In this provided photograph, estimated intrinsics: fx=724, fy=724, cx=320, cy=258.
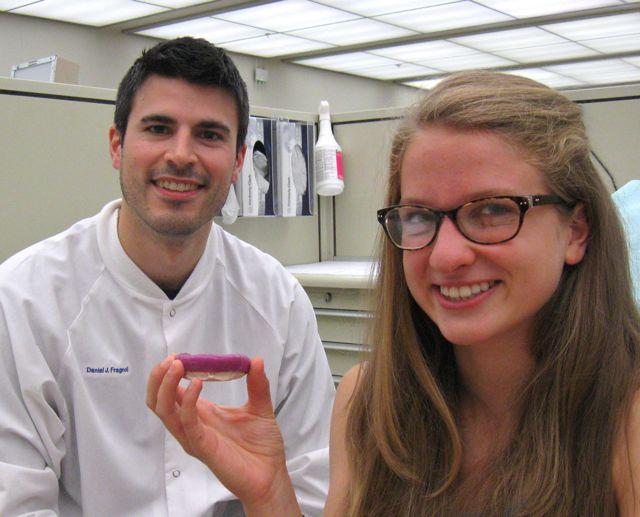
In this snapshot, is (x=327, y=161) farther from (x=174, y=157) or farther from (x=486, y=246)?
(x=486, y=246)

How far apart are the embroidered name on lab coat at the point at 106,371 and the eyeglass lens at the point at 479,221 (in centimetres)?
62

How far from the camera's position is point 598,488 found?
775 mm

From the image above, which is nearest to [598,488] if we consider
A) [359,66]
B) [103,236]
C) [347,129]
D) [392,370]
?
[392,370]

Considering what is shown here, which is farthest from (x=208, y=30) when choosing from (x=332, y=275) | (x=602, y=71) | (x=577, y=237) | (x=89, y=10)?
(x=577, y=237)

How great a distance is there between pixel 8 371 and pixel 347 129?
1419mm

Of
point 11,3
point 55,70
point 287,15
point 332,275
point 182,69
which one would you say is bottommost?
point 332,275

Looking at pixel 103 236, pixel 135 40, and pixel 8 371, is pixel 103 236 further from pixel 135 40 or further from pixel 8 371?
pixel 135 40

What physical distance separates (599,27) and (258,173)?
541 centimetres

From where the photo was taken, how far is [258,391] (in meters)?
1.02

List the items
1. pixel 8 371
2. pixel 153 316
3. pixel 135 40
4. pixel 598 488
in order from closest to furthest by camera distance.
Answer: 1. pixel 598 488
2. pixel 8 371
3. pixel 153 316
4. pixel 135 40

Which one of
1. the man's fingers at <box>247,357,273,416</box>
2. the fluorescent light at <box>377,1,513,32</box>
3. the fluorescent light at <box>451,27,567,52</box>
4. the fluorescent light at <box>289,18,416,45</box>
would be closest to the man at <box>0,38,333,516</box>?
the man's fingers at <box>247,357,273,416</box>

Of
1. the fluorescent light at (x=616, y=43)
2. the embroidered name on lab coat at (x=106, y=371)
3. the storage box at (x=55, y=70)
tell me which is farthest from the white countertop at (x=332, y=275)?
the fluorescent light at (x=616, y=43)

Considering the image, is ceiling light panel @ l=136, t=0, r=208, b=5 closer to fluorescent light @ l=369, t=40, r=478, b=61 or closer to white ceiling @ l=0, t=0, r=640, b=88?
white ceiling @ l=0, t=0, r=640, b=88

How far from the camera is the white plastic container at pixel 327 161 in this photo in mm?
2213
